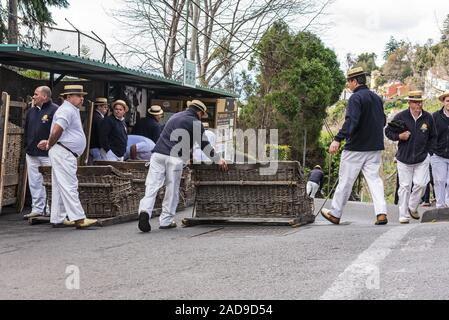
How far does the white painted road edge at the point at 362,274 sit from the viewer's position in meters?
5.54

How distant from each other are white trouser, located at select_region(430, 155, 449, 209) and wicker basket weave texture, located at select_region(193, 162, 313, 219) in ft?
9.87

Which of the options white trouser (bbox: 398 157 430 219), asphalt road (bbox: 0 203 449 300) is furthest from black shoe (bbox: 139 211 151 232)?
white trouser (bbox: 398 157 430 219)

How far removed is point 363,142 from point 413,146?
1.35 metres

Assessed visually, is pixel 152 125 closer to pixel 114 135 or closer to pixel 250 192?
pixel 114 135

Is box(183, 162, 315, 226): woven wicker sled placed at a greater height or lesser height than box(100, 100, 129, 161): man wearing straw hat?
lesser

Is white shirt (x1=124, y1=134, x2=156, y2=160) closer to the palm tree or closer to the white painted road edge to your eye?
the white painted road edge

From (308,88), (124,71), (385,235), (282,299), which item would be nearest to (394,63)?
(308,88)

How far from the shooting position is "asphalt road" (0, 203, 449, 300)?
5750 millimetres

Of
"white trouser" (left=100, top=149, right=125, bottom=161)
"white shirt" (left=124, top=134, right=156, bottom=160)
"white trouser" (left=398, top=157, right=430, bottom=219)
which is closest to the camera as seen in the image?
"white trouser" (left=398, top=157, right=430, bottom=219)

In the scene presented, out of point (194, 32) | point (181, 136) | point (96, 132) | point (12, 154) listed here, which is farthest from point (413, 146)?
point (194, 32)

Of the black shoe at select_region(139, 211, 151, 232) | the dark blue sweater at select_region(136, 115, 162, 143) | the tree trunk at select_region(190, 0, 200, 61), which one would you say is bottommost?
the black shoe at select_region(139, 211, 151, 232)

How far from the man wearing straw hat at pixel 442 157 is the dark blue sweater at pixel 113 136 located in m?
5.45

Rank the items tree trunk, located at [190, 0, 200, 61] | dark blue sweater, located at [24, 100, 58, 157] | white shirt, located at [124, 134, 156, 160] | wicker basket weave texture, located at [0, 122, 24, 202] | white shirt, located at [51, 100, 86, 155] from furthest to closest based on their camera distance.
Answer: tree trunk, located at [190, 0, 200, 61] < white shirt, located at [124, 134, 156, 160] < wicker basket weave texture, located at [0, 122, 24, 202] < dark blue sweater, located at [24, 100, 58, 157] < white shirt, located at [51, 100, 86, 155]

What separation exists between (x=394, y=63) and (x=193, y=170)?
44.2 m
